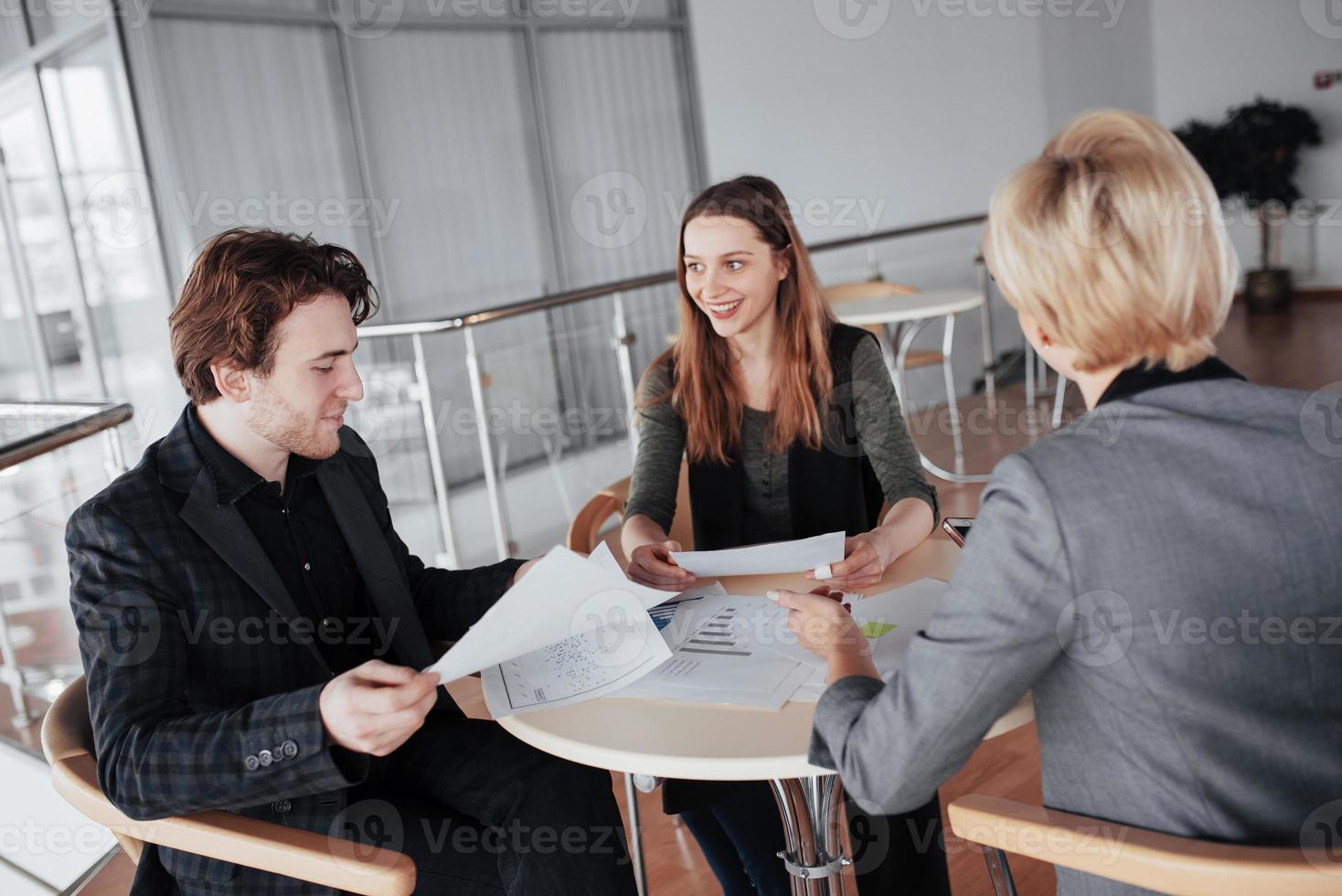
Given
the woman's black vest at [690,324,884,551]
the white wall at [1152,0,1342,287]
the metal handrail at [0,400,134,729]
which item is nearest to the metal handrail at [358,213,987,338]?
the metal handrail at [0,400,134,729]

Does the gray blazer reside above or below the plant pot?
above

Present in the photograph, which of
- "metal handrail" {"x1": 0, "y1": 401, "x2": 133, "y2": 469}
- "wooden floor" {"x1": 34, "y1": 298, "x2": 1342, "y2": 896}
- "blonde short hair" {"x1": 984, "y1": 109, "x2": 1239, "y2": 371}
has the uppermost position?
"blonde short hair" {"x1": 984, "y1": 109, "x2": 1239, "y2": 371}

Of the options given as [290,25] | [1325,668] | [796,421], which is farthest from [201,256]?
[290,25]

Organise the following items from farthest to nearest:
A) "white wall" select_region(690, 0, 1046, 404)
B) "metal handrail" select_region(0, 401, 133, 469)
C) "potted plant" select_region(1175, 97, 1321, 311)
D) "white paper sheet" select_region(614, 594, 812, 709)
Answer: "potted plant" select_region(1175, 97, 1321, 311)
"white wall" select_region(690, 0, 1046, 404)
"metal handrail" select_region(0, 401, 133, 469)
"white paper sheet" select_region(614, 594, 812, 709)

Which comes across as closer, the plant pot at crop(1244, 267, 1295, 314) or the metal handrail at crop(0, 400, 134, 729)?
the metal handrail at crop(0, 400, 134, 729)

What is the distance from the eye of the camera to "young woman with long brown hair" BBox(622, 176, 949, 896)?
83.1 inches

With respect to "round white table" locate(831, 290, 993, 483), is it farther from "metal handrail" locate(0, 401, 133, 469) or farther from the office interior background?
"metal handrail" locate(0, 401, 133, 469)

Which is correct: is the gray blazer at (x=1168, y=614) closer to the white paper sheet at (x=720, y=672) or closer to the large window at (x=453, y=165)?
the white paper sheet at (x=720, y=672)

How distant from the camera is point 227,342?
4.60 ft

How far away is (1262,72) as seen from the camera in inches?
350

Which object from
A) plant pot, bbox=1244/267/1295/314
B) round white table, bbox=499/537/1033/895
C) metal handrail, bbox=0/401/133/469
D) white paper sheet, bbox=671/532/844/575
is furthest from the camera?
plant pot, bbox=1244/267/1295/314

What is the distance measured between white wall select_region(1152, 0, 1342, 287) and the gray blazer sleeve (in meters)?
9.28

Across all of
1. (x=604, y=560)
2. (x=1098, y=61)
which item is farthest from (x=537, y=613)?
(x=1098, y=61)

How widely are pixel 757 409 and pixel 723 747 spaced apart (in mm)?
1085
